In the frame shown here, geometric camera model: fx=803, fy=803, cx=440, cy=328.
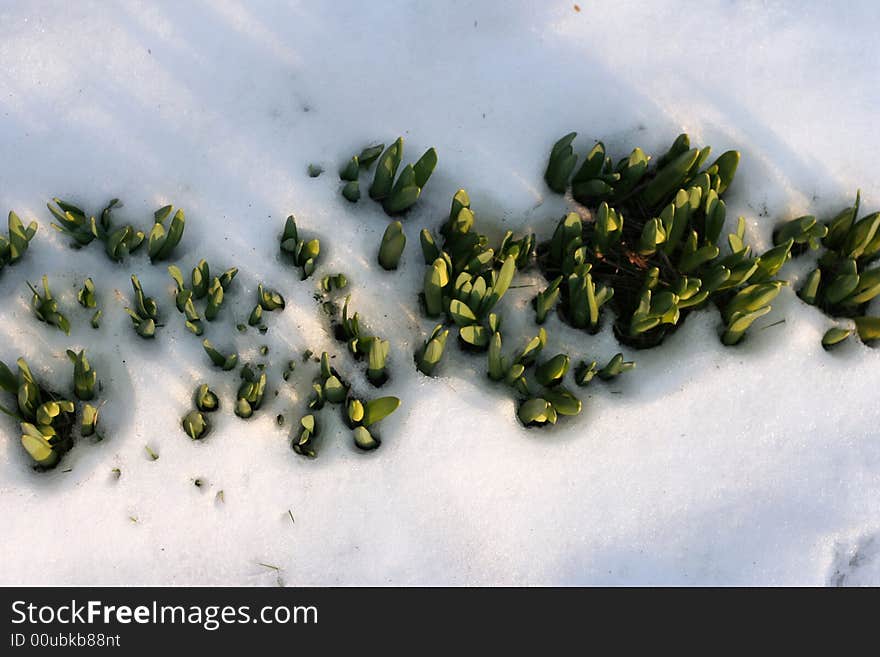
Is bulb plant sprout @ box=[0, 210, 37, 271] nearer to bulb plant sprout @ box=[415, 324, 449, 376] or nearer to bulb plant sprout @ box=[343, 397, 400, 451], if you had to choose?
bulb plant sprout @ box=[343, 397, 400, 451]

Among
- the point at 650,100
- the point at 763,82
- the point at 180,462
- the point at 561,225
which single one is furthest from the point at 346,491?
the point at 763,82

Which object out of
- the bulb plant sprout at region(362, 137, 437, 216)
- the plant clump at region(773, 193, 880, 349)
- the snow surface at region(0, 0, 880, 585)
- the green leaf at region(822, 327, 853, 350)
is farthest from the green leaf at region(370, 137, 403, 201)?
the green leaf at region(822, 327, 853, 350)

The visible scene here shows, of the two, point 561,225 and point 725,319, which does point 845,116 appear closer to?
point 725,319

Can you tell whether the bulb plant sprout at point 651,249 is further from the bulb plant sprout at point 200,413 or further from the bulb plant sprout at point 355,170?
the bulb plant sprout at point 200,413

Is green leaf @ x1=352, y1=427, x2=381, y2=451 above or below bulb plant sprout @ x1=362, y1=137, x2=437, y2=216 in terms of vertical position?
below

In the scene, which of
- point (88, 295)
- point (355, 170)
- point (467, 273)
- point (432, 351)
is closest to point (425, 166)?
point (355, 170)
